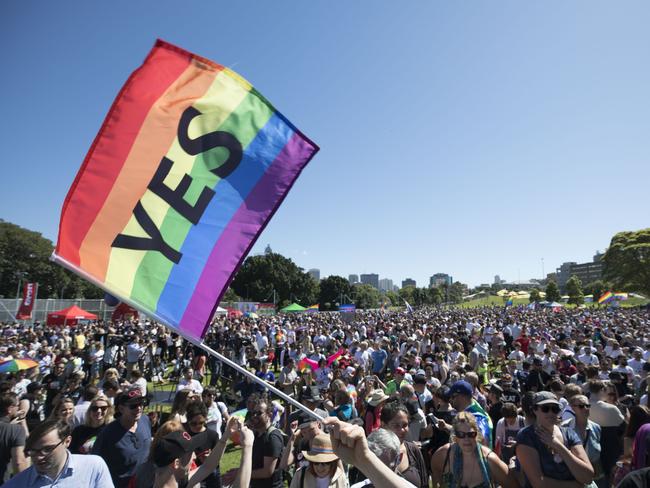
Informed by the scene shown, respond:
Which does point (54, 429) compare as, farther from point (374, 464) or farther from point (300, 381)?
point (300, 381)

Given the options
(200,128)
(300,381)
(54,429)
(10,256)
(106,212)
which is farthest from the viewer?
(10,256)

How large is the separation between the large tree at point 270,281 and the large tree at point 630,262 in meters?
52.8

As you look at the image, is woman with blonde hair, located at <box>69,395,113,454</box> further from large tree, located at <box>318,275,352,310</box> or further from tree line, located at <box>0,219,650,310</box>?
large tree, located at <box>318,275,352,310</box>

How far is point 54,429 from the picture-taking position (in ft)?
8.70

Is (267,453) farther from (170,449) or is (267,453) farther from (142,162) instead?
(142,162)

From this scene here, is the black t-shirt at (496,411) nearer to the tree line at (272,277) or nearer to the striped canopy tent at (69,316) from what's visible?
the striped canopy tent at (69,316)

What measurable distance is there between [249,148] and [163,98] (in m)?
0.84

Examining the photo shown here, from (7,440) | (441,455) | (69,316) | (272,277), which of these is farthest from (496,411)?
(272,277)

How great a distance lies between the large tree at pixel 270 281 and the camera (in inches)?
2995

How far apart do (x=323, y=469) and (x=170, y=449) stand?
1.23 metres

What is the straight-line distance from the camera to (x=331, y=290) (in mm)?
86312

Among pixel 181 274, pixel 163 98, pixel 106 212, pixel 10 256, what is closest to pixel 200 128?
pixel 163 98

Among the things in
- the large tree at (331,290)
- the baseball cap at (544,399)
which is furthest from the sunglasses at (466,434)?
the large tree at (331,290)

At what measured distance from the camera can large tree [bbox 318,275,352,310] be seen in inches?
3378
